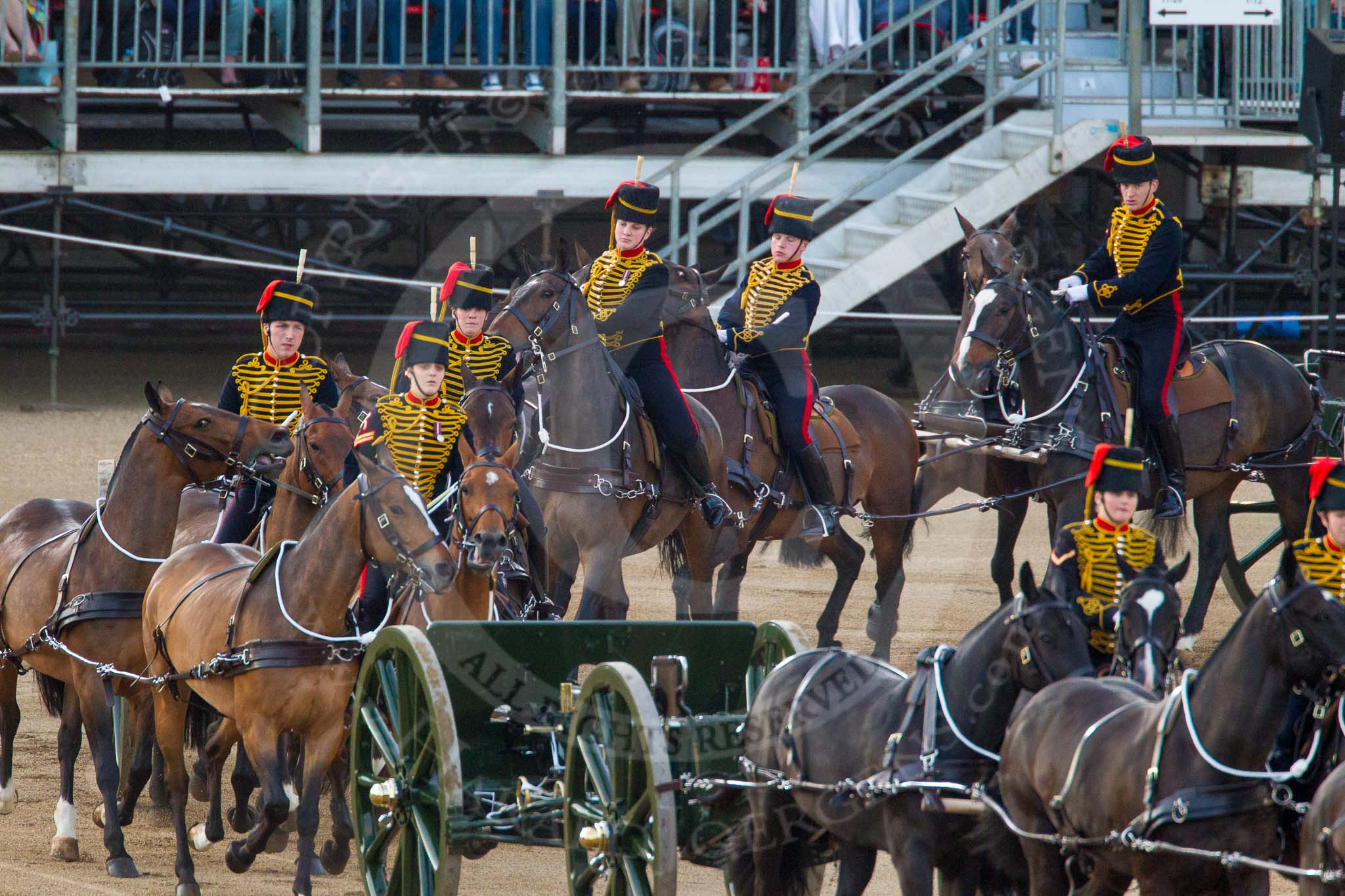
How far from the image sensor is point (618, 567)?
8727mm

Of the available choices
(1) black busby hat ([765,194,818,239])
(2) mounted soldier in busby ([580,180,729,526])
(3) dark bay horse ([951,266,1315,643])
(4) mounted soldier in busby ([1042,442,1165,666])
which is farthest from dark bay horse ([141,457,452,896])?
(3) dark bay horse ([951,266,1315,643])

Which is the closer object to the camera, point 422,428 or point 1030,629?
point 1030,629

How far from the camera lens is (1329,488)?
5.13 metres

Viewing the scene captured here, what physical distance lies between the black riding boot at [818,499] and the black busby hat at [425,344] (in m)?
2.50

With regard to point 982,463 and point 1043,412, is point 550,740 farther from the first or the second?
point 982,463

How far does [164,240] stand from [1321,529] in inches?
563

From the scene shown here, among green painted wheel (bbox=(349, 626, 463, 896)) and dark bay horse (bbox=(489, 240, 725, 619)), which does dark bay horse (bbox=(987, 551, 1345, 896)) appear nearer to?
green painted wheel (bbox=(349, 626, 463, 896))

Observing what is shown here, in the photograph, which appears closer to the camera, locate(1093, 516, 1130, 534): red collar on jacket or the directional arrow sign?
locate(1093, 516, 1130, 534): red collar on jacket

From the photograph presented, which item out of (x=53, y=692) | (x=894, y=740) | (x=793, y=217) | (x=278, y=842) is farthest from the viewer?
(x=793, y=217)

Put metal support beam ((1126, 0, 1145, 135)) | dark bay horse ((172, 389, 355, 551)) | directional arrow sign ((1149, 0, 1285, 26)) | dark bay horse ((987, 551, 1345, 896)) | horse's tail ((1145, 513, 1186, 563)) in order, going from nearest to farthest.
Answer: dark bay horse ((987, 551, 1345, 896)) → dark bay horse ((172, 389, 355, 551)) → horse's tail ((1145, 513, 1186, 563)) → directional arrow sign ((1149, 0, 1285, 26)) → metal support beam ((1126, 0, 1145, 135))

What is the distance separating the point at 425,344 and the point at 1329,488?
138 inches

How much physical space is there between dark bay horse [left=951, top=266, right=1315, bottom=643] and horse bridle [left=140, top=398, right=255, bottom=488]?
3537mm

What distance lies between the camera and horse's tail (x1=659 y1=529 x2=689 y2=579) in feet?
30.6

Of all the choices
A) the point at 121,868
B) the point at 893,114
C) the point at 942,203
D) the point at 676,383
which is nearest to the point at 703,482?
the point at 676,383
